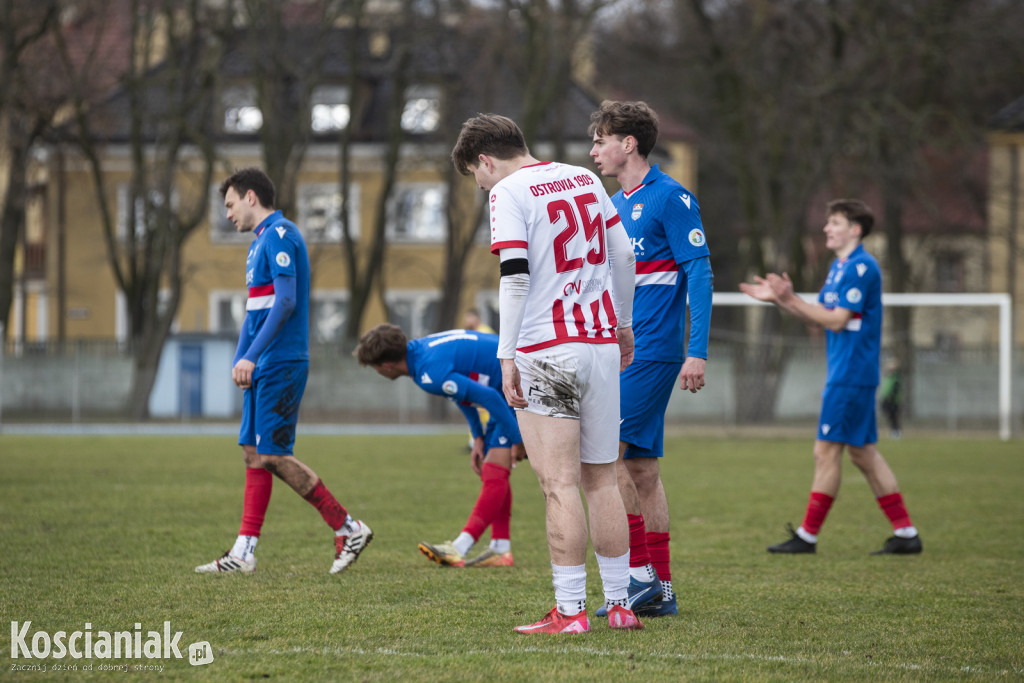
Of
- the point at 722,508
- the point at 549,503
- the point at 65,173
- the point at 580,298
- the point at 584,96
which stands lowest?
the point at 722,508

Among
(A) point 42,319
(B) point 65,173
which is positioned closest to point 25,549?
(B) point 65,173

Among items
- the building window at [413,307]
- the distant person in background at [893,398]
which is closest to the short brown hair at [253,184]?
the distant person in background at [893,398]

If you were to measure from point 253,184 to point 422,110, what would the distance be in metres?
26.0

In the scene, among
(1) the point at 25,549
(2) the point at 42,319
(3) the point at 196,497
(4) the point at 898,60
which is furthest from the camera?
(2) the point at 42,319

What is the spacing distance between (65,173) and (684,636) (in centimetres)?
3333

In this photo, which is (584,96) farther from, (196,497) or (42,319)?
(196,497)

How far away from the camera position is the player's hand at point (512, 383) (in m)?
4.52

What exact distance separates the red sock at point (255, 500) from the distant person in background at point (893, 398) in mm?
20387

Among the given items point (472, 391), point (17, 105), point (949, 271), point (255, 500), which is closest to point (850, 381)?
point (472, 391)

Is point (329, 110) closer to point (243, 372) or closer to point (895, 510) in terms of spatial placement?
point (895, 510)

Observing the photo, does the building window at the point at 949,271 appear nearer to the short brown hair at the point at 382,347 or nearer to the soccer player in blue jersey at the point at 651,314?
the short brown hair at the point at 382,347

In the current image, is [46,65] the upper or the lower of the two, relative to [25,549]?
upper

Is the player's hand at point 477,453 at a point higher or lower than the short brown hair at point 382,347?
lower

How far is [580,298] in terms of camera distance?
471 cm
